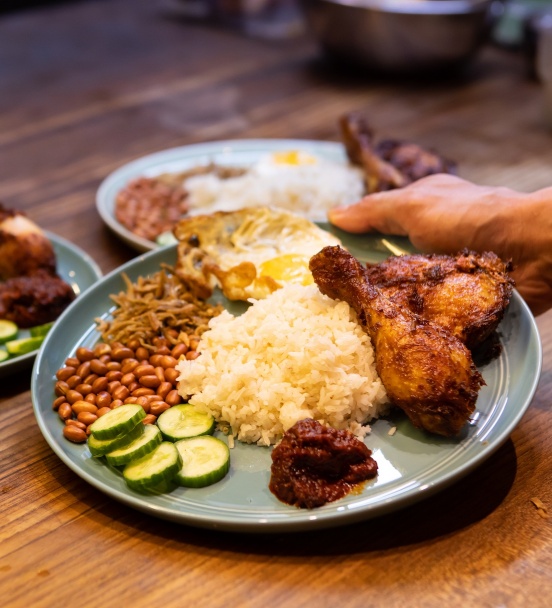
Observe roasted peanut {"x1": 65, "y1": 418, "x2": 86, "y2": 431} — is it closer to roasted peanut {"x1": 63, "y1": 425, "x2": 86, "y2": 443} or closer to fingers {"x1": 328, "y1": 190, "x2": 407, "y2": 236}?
roasted peanut {"x1": 63, "y1": 425, "x2": 86, "y2": 443}

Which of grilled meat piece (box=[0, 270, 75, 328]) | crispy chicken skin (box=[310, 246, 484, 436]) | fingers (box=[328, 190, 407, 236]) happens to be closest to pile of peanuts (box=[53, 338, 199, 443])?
grilled meat piece (box=[0, 270, 75, 328])

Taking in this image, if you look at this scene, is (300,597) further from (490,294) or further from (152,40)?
(152,40)

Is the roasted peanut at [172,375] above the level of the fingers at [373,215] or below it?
below

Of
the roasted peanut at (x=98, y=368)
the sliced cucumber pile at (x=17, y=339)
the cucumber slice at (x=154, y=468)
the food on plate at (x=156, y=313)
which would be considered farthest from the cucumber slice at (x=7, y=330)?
the cucumber slice at (x=154, y=468)

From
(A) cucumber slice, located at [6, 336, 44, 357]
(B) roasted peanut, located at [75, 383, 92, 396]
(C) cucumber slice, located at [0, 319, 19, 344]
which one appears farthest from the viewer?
(C) cucumber slice, located at [0, 319, 19, 344]

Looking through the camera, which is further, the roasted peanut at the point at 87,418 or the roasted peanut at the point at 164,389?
the roasted peanut at the point at 164,389

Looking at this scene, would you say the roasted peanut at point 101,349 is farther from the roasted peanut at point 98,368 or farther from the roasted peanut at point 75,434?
the roasted peanut at point 75,434
